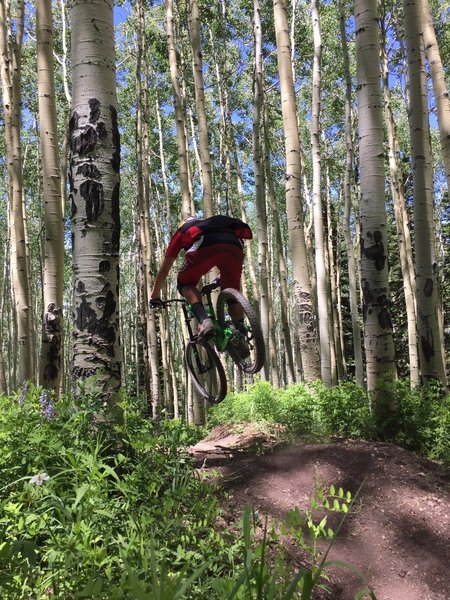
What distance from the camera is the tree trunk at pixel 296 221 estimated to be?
21.2 feet

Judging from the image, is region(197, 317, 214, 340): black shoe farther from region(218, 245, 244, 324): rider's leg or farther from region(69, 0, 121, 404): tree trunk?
region(69, 0, 121, 404): tree trunk

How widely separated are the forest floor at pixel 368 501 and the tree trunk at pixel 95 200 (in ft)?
3.94

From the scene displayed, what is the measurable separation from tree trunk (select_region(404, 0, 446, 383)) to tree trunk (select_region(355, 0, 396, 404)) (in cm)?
126

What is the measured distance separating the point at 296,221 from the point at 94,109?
400 cm

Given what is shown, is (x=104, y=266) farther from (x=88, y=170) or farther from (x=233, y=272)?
(x=233, y=272)

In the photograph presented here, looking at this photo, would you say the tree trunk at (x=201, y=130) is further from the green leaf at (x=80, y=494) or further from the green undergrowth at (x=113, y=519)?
the green leaf at (x=80, y=494)

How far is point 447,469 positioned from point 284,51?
592 cm

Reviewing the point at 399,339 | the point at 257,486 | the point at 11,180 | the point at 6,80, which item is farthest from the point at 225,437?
the point at 399,339

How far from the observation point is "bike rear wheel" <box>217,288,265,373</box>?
4758mm

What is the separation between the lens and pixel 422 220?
637 centimetres

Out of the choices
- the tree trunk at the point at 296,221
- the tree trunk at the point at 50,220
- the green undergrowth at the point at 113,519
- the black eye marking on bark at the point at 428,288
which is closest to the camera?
the green undergrowth at the point at 113,519

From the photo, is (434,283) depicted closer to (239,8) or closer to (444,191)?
(239,8)

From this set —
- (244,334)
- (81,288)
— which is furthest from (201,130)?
(81,288)

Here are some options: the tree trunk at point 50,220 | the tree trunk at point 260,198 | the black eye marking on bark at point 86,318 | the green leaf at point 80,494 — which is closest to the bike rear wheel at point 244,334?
the black eye marking on bark at point 86,318
